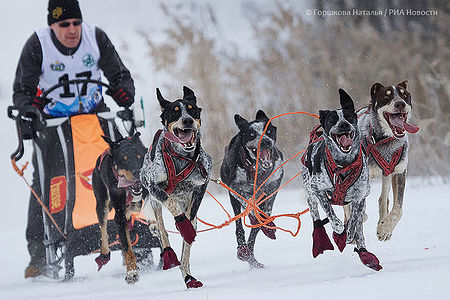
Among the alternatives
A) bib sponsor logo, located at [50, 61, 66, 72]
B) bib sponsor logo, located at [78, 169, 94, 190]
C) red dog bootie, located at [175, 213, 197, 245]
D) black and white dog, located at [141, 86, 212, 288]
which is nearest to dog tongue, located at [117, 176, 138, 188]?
black and white dog, located at [141, 86, 212, 288]

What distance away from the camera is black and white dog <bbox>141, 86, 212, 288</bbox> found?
2.79 metres

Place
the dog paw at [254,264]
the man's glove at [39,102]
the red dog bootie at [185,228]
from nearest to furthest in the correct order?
the red dog bootie at [185,228] → the dog paw at [254,264] → the man's glove at [39,102]

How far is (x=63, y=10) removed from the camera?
3.82m

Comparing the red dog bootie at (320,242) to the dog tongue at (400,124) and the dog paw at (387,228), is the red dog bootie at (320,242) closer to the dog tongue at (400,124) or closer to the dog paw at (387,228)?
the dog paw at (387,228)

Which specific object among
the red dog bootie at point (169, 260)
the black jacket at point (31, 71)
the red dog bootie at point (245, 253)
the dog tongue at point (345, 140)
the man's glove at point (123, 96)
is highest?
the black jacket at point (31, 71)

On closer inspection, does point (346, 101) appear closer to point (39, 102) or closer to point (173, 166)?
point (173, 166)

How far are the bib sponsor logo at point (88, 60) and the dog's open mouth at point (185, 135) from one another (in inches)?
56.2

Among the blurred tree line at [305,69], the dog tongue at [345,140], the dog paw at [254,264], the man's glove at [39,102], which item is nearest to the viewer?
the dog tongue at [345,140]

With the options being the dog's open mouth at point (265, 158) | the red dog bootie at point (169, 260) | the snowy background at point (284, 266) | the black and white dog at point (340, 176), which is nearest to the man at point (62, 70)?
the snowy background at point (284, 266)

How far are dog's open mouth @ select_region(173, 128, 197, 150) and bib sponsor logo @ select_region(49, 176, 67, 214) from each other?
1329mm

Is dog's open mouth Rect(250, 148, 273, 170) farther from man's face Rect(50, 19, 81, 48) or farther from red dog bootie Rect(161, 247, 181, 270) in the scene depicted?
man's face Rect(50, 19, 81, 48)

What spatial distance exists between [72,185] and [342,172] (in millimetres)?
1767

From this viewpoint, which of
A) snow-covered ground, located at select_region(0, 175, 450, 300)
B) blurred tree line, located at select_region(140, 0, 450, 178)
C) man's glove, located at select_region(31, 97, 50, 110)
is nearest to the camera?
snow-covered ground, located at select_region(0, 175, 450, 300)

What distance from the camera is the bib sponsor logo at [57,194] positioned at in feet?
12.6
